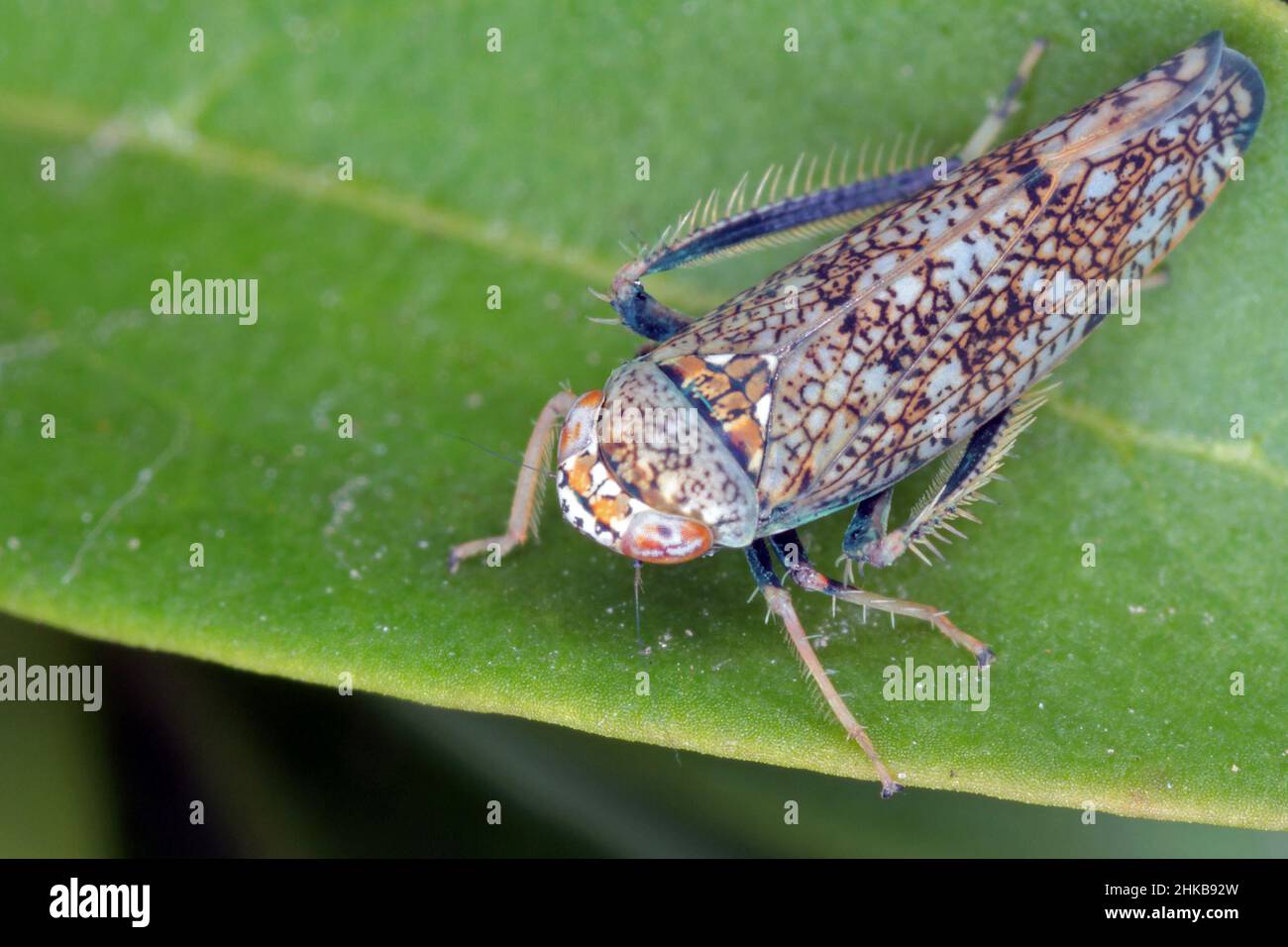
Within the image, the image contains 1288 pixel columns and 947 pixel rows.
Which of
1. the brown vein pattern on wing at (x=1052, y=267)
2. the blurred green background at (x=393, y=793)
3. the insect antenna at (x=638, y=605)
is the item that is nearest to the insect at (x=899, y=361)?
the brown vein pattern on wing at (x=1052, y=267)

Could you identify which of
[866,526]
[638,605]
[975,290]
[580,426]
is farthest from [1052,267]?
[638,605]

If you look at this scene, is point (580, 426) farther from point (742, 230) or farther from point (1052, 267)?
point (1052, 267)

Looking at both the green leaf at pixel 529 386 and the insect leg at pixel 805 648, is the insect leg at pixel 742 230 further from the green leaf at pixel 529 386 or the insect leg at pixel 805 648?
the insect leg at pixel 805 648

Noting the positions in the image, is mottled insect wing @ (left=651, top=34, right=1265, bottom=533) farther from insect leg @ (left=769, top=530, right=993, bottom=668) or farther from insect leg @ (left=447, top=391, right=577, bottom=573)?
insect leg @ (left=447, top=391, right=577, bottom=573)

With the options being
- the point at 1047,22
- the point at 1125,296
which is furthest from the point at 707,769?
the point at 1047,22

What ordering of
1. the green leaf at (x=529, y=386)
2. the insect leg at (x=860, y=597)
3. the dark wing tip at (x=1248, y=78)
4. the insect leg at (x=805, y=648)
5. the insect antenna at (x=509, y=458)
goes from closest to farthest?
the insect leg at (x=805, y=648)
the green leaf at (x=529, y=386)
the insect leg at (x=860, y=597)
the dark wing tip at (x=1248, y=78)
the insect antenna at (x=509, y=458)

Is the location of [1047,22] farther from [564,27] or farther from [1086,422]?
[564,27]

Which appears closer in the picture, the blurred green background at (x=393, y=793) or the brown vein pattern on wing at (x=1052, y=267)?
the blurred green background at (x=393, y=793)
